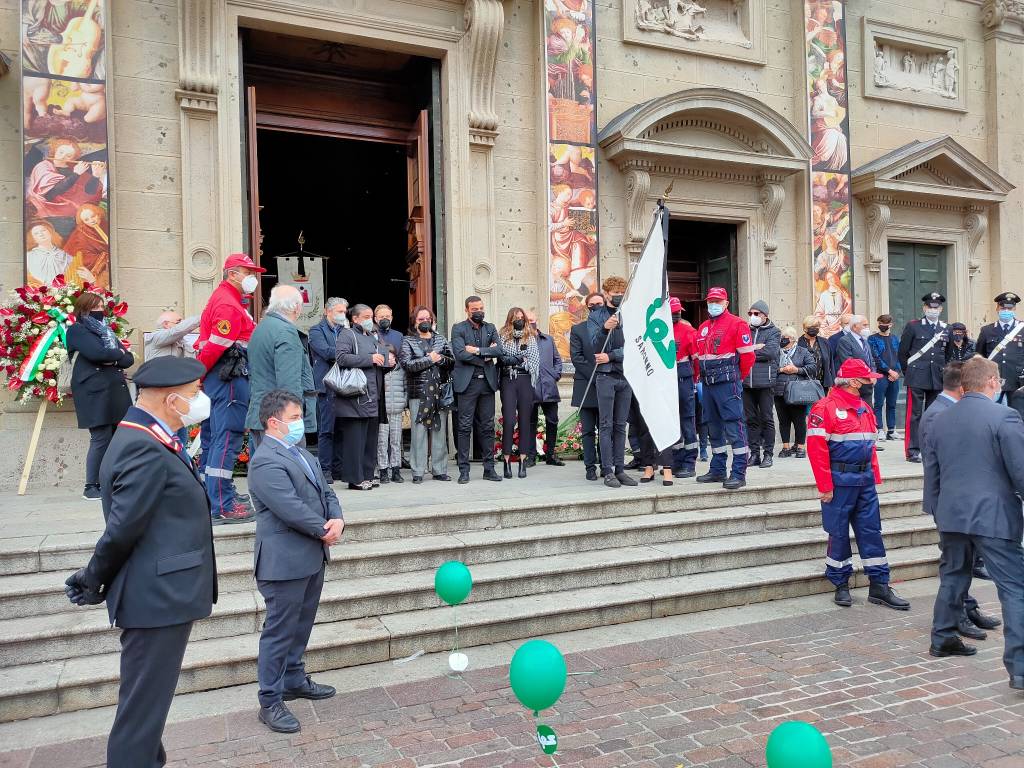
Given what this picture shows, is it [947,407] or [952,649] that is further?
[947,407]

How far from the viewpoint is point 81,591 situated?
2.98 metres

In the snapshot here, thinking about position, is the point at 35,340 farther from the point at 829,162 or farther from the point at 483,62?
the point at 829,162

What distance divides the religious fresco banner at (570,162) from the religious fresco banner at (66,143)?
5.69 meters

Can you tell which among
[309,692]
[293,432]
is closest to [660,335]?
[293,432]

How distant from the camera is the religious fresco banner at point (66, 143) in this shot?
8.20 m

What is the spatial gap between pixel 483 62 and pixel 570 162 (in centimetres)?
184

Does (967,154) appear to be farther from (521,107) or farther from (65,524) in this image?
(65,524)

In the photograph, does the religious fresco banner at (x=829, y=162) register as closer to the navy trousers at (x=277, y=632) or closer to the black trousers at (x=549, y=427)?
the black trousers at (x=549, y=427)

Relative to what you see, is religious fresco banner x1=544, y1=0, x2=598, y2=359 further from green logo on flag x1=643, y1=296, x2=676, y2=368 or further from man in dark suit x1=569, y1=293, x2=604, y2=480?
green logo on flag x1=643, y1=296, x2=676, y2=368

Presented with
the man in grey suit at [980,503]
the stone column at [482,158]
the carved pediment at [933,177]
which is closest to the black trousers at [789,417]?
the stone column at [482,158]

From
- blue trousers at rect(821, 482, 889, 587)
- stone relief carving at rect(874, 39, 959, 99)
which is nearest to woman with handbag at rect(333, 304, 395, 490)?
blue trousers at rect(821, 482, 889, 587)

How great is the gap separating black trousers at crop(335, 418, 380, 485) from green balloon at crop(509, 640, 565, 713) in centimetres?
478

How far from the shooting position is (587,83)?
436 inches

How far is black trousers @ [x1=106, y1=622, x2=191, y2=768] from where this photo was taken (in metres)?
2.97
